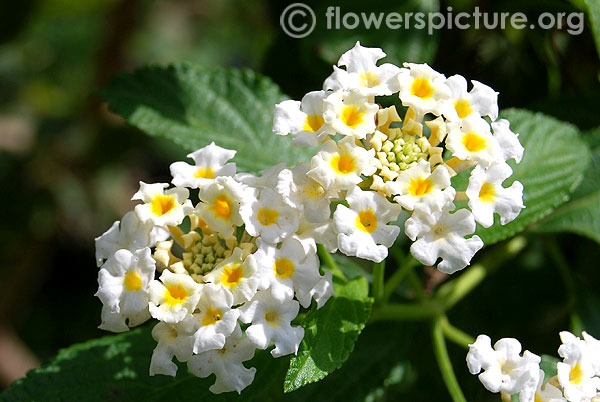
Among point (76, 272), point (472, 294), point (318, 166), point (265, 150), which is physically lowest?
point (76, 272)

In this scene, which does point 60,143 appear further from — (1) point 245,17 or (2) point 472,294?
(2) point 472,294

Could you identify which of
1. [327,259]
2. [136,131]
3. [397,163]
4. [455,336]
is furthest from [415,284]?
[136,131]

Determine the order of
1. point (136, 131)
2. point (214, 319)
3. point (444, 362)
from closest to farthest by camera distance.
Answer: point (214, 319), point (444, 362), point (136, 131)

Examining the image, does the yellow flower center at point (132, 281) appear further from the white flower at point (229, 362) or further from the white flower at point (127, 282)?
the white flower at point (229, 362)

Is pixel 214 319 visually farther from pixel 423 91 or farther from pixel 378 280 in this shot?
pixel 423 91

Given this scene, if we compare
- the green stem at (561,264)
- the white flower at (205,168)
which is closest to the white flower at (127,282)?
the white flower at (205,168)

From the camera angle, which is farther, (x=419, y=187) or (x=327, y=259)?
→ (x=327, y=259)

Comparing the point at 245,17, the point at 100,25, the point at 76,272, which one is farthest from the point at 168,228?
the point at 100,25
